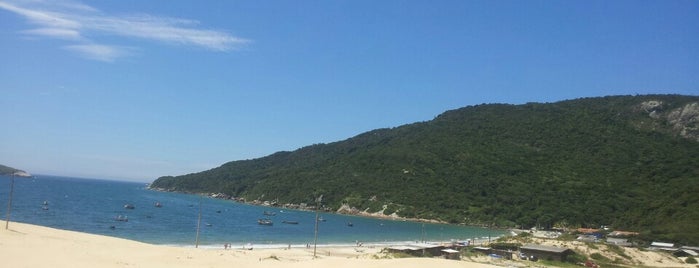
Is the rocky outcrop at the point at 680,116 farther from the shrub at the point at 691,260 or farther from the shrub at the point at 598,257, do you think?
the shrub at the point at 598,257

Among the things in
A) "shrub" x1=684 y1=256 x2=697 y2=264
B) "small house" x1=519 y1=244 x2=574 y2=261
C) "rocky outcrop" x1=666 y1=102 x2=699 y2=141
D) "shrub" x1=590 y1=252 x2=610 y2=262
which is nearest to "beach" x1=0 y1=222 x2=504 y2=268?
"small house" x1=519 y1=244 x2=574 y2=261

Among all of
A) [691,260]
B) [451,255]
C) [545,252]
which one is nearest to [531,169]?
[691,260]

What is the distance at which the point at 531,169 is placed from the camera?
130875mm

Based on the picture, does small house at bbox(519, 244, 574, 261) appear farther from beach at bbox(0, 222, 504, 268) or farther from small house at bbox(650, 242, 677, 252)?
beach at bbox(0, 222, 504, 268)

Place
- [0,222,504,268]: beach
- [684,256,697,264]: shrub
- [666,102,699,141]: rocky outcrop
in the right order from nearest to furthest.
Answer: [0,222,504,268]: beach
[684,256,697,264]: shrub
[666,102,699,141]: rocky outcrop

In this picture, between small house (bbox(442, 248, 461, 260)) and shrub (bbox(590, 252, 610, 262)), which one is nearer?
small house (bbox(442, 248, 461, 260))

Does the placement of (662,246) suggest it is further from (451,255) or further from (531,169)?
(531,169)

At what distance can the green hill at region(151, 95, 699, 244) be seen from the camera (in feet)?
348

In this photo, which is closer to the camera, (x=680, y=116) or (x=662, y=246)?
(x=662, y=246)

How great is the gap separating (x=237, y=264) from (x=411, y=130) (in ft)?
500

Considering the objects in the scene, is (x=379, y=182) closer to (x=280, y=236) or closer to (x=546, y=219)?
(x=546, y=219)

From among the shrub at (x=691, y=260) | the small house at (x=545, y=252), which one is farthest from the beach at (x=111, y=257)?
the shrub at (x=691, y=260)

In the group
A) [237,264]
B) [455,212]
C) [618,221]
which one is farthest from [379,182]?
[237,264]

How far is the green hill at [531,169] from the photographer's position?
106 meters
